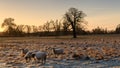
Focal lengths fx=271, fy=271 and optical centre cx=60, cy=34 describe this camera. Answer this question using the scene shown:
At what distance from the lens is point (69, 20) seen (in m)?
85.9

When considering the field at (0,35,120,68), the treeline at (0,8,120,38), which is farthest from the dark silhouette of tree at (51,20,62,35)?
the field at (0,35,120,68)

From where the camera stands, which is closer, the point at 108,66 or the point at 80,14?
the point at 108,66

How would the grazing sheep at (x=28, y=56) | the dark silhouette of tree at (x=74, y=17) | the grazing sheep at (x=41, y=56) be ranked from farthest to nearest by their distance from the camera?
the dark silhouette of tree at (x=74, y=17) → the grazing sheep at (x=28, y=56) → the grazing sheep at (x=41, y=56)

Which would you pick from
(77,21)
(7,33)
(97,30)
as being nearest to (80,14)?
(77,21)

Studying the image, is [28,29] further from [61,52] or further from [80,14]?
[61,52]

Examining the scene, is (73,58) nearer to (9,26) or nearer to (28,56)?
(28,56)

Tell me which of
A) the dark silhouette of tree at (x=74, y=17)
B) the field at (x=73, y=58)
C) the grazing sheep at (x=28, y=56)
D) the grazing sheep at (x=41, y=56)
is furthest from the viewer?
the dark silhouette of tree at (x=74, y=17)

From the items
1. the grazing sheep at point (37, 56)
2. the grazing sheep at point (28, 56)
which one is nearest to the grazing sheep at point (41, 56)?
the grazing sheep at point (37, 56)

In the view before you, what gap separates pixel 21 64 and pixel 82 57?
5338mm

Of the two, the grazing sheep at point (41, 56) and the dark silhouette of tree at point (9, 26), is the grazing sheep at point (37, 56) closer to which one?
the grazing sheep at point (41, 56)

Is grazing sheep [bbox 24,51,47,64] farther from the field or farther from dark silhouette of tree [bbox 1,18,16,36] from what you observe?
dark silhouette of tree [bbox 1,18,16,36]

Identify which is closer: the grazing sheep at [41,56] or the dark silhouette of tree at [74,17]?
the grazing sheep at [41,56]

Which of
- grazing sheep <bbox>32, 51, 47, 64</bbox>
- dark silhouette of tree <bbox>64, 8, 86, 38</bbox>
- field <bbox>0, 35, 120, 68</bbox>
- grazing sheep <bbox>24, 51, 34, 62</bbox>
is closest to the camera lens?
field <bbox>0, 35, 120, 68</bbox>

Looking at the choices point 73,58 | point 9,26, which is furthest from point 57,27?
point 73,58
